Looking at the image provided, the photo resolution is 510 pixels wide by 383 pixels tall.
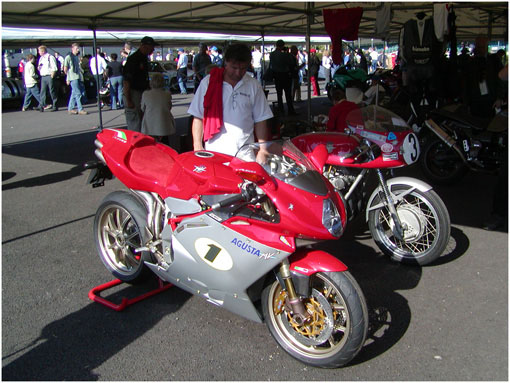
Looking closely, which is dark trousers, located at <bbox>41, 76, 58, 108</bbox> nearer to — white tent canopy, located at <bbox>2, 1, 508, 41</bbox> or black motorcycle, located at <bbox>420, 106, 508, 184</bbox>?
white tent canopy, located at <bbox>2, 1, 508, 41</bbox>

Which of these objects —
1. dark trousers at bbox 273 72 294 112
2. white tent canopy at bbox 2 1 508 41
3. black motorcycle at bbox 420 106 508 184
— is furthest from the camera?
dark trousers at bbox 273 72 294 112

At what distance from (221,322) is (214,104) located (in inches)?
69.9

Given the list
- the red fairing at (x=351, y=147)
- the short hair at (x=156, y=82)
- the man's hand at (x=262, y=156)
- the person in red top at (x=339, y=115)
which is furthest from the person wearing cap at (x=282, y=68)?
the man's hand at (x=262, y=156)

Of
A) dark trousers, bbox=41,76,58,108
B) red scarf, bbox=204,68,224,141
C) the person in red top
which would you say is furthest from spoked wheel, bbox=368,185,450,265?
dark trousers, bbox=41,76,58,108

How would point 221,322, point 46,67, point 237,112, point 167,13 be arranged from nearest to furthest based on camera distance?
point 221,322 → point 237,112 → point 167,13 → point 46,67

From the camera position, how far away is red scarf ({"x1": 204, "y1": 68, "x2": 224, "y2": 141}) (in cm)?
413

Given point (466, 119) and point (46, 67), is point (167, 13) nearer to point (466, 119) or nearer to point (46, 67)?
point (466, 119)

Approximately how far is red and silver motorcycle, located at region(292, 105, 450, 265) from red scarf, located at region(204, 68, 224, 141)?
0.90m

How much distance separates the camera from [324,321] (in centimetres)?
294

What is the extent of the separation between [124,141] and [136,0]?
5.02 meters

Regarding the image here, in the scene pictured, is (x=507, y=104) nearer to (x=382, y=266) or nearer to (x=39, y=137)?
(x=382, y=266)

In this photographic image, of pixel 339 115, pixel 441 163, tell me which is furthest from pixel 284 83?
pixel 339 115

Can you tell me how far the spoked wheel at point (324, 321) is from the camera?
2.77 m

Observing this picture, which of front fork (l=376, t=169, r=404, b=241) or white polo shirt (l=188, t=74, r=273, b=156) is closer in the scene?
white polo shirt (l=188, t=74, r=273, b=156)
